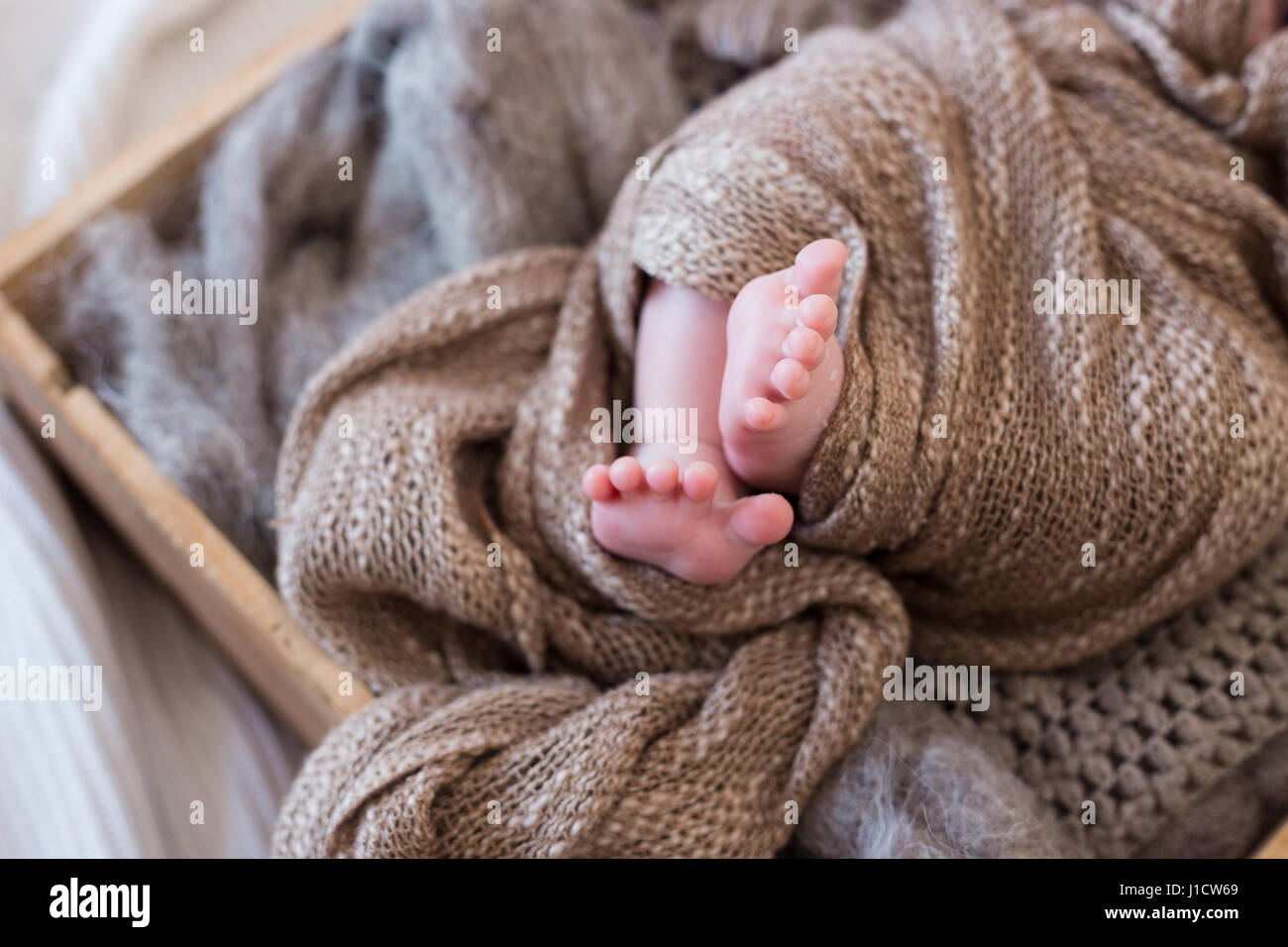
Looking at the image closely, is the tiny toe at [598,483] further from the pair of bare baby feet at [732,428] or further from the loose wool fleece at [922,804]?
the loose wool fleece at [922,804]

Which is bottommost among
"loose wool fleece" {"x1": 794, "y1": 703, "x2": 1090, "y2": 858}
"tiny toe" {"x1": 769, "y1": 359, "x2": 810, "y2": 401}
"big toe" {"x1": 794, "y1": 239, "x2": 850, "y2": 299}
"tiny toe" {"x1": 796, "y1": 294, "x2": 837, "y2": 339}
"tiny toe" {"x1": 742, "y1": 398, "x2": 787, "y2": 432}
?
"loose wool fleece" {"x1": 794, "y1": 703, "x2": 1090, "y2": 858}

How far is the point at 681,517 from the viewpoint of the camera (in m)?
0.62

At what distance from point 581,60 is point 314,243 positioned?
1.00 feet

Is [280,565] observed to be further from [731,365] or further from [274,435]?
[731,365]

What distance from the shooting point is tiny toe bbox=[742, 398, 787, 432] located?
583 mm

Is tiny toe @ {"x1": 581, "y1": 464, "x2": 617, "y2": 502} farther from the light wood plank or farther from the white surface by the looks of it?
the white surface

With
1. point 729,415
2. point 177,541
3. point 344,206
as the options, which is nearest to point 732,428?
point 729,415

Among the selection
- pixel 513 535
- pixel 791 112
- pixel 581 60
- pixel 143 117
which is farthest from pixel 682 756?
pixel 143 117

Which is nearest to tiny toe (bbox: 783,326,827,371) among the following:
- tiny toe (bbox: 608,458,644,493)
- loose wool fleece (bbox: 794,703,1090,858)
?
tiny toe (bbox: 608,458,644,493)

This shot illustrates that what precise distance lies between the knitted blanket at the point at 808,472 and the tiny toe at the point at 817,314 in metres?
0.07

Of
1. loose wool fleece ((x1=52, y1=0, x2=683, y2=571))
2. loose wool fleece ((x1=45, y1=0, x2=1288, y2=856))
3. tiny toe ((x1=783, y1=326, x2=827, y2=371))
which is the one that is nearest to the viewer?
tiny toe ((x1=783, y1=326, x2=827, y2=371))

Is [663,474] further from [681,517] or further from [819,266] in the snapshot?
[819,266]

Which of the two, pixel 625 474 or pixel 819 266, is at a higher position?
pixel 819 266

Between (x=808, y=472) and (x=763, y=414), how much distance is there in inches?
3.5
